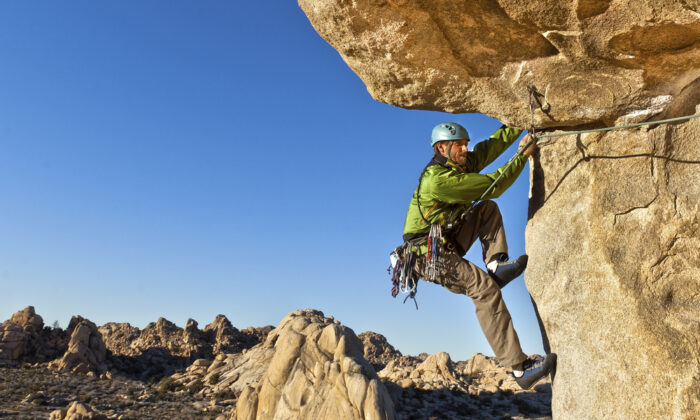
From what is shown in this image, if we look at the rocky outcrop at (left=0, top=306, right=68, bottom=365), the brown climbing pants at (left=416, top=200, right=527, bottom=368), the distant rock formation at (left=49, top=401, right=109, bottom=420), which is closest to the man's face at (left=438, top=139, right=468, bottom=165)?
the brown climbing pants at (left=416, top=200, right=527, bottom=368)

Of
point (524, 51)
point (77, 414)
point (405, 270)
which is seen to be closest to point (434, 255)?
point (405, 270)

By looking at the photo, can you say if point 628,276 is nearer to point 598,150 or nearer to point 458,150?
point 598,150

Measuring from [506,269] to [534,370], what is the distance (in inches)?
40.2

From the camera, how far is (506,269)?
556 cm

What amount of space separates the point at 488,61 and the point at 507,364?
Answer: 2992 millimetres

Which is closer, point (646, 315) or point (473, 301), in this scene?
point (646, 315)

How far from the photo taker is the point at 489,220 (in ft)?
19.1

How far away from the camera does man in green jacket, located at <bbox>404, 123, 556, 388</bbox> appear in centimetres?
532

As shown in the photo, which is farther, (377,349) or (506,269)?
(377,349)

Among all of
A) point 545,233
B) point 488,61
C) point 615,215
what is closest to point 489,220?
point 545,233

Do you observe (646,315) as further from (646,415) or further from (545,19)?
(545,19)

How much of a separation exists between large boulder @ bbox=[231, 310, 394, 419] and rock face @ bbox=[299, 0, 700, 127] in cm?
2343

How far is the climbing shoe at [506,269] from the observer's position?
5.56m

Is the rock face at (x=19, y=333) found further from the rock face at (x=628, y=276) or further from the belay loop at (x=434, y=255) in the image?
the rock face at (x=628, y=276)
